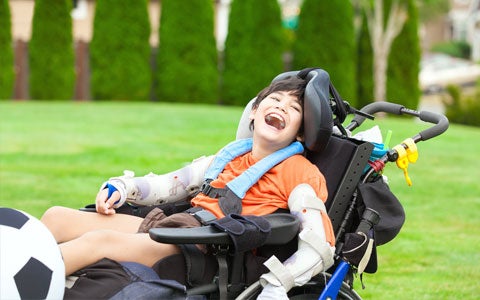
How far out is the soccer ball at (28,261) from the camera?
2.75m

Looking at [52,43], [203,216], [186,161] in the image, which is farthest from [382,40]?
[203,216]

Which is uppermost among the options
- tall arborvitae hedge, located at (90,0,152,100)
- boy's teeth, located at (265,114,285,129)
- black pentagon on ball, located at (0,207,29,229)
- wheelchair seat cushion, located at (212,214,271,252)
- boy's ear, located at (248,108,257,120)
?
boy's teeth, located at (265,114,285,129)

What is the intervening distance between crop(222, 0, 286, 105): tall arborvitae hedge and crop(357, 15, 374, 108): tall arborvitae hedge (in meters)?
1.79

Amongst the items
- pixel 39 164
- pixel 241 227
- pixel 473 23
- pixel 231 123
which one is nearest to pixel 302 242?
pixel 241 227

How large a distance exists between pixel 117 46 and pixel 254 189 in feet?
42.7

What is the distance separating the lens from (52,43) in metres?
15.9

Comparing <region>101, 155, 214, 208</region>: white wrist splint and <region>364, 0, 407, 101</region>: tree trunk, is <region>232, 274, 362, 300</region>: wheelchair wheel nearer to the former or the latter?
<region>101, 155, 214, 208</region>: white wrist splint

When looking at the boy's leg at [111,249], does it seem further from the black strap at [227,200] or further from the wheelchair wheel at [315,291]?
the wheelchair wheel at [315,291]

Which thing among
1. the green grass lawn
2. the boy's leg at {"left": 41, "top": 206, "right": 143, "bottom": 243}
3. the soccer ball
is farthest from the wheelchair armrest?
the green grass lawn

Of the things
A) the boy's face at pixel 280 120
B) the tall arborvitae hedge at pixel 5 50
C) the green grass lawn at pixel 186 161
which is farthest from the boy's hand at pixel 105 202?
the tall arborvitae hedge at pixel 5 50

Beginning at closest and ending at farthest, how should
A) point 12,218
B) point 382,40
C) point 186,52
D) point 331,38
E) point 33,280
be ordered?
1. point 33,280
2. point 12,218
3. point 186,52
4. point 331,38
5. point 382,40

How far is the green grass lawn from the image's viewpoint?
5741 millimetres

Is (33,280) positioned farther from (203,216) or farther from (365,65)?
(365,65)

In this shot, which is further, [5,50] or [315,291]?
[5,50]
